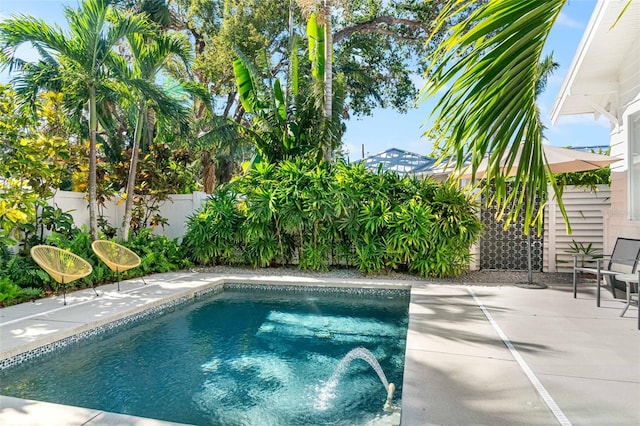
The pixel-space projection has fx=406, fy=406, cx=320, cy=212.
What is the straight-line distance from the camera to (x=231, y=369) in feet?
13.9

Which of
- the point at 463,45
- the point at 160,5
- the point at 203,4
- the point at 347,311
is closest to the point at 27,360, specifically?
the point at 347,311

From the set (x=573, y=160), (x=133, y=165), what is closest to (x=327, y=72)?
(x=133, y=165)

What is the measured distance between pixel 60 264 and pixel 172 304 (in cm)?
178

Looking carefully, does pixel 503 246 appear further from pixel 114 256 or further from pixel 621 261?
pixel 114 256

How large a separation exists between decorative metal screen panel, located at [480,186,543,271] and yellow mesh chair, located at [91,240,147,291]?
742 centimetres

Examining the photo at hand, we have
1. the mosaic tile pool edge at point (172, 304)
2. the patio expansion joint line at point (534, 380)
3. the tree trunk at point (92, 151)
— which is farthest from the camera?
the tree trunk at point (92, 151)

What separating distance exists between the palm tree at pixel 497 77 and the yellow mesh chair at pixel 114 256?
696cm

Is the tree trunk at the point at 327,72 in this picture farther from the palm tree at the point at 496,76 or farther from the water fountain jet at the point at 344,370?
the palm tree at the point at 496,76

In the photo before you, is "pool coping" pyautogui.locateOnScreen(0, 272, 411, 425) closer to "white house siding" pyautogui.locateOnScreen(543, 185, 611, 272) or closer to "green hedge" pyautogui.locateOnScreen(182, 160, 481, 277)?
"green hedge" pyautogui.locateOnScreen(182, 160, 481, 277)

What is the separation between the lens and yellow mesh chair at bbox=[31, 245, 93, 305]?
5.80 meters

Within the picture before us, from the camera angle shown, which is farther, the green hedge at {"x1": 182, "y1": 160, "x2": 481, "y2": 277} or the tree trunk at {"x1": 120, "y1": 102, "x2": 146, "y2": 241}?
the tree trunk at {"x1": 120, "y1": 102, "x2": 146, "y2": 241}

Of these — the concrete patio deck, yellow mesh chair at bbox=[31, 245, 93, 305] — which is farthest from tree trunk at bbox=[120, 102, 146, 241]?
yellow mesh chair at bbox=[31, 245, 93, 305]

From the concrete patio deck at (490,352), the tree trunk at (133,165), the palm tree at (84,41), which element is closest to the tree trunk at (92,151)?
the palm tree at (84,41)

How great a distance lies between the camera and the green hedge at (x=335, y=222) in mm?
8453
